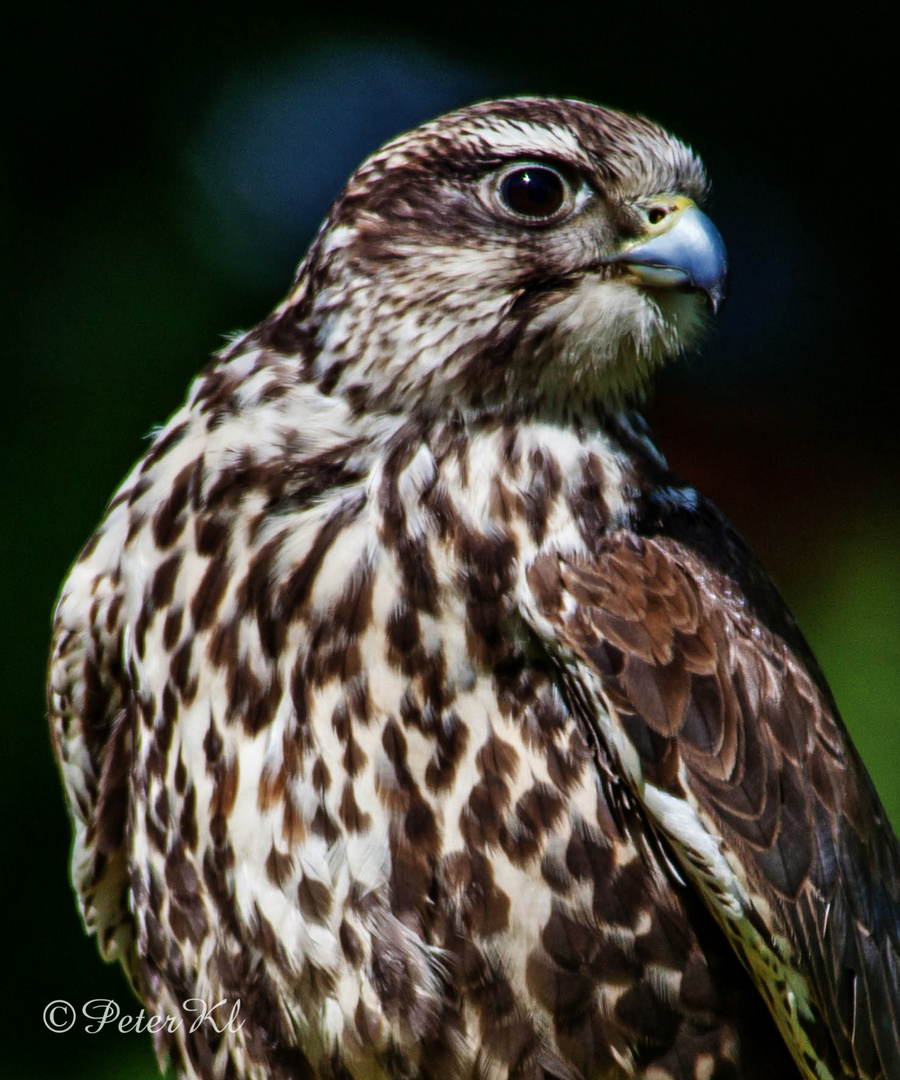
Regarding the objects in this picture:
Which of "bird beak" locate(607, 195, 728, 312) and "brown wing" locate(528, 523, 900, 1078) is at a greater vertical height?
"bird beak" locate(607, 195, 728, 312)

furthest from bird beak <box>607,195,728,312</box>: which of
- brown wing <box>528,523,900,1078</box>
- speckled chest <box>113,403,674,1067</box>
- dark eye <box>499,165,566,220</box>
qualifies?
brown wing <box>528,523,900,1078</box>

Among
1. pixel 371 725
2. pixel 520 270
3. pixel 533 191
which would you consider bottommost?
pixel 371 725

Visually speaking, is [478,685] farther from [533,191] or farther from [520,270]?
[533,191]

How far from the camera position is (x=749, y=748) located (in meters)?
1.70

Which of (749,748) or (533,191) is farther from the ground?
(533,191)

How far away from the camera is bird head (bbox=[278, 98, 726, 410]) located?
174 cm

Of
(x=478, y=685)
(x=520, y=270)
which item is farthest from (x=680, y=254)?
(x=478, y=685)

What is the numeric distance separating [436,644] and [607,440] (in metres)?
0.40

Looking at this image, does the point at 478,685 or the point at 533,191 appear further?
the point at 533,191

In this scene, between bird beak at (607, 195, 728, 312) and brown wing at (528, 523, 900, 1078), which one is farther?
bird beak at (607, 195, 728, 312)

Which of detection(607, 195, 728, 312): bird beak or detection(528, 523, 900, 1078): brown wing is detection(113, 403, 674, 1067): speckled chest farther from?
detection(607, 195, 728, 312): bird beak

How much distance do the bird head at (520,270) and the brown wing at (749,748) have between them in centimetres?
27

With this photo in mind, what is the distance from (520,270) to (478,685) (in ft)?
1.87

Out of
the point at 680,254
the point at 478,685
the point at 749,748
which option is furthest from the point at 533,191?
the point at 749,748
